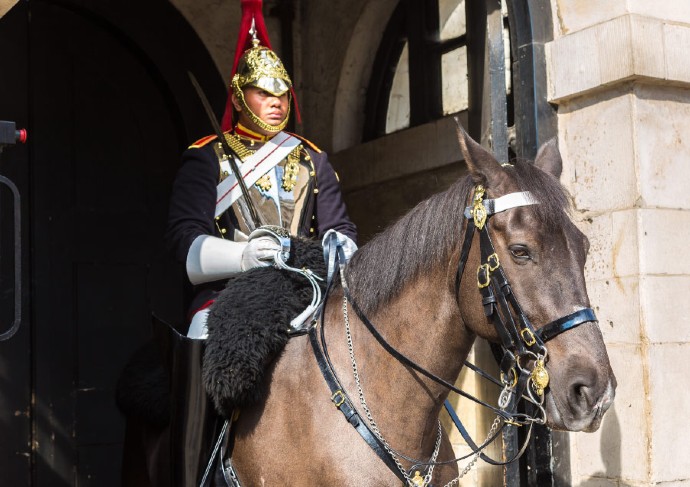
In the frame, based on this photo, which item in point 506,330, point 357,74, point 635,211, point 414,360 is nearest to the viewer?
point 506,330

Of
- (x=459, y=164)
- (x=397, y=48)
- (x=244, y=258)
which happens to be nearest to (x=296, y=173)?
(x=244, y=258)

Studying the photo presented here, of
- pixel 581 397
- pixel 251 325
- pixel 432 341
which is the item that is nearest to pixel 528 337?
pixel 581 397

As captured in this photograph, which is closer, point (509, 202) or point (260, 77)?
point (509, 202)

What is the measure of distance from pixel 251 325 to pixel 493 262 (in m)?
0.88

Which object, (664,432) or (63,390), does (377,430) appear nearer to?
(664,432)

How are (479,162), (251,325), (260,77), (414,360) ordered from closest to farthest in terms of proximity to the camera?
1. (479,162)
2. (414,360)
3. (251,325)
4. (260,77)

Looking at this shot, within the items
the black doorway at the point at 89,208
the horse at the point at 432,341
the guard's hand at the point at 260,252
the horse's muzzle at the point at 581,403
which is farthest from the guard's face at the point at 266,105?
the black doorway at the point at 89,208

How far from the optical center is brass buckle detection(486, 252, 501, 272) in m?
2.97

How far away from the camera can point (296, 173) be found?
4195mm

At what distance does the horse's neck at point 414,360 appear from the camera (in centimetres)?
319

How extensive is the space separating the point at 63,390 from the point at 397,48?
308cm

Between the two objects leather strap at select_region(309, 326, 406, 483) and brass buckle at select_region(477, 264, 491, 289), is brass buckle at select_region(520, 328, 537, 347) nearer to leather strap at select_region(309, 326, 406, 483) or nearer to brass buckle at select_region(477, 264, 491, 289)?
brass buckle at select_region(477, 264, 491, 289)

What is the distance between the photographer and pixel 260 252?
3.59 metres

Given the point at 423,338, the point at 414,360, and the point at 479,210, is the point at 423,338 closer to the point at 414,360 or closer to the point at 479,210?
the point at 414,360
